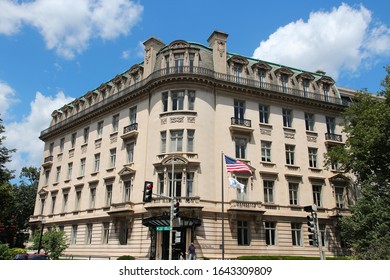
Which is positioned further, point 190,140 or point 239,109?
point 239,109

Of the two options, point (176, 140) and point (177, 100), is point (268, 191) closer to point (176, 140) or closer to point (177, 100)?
point (176, 140)

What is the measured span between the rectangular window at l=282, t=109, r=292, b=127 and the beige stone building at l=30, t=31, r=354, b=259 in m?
→ 0.14

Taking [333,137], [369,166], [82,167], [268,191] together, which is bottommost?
[268,191]

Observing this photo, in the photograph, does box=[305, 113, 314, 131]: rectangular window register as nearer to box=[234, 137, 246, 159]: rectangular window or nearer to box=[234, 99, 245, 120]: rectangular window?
box=[234, 99, 245, 120]: rectangular window

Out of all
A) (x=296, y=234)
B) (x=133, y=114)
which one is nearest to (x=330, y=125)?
(x=296, y=234)

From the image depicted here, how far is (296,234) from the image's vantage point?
1388 inches

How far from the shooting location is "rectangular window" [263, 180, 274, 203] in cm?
3522

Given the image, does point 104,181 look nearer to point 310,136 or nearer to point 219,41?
point 219,41

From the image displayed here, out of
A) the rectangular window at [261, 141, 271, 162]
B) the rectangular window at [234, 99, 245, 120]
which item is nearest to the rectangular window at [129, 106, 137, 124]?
the rectangular window at [234, 99, 245, 120]

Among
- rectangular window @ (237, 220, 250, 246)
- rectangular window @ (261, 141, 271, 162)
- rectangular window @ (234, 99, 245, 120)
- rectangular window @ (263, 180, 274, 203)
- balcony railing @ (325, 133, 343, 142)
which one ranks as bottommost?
rectangular window @ (237, 220, 250, 246)

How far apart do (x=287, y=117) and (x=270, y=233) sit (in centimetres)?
1350

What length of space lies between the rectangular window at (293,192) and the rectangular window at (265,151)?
3.65m

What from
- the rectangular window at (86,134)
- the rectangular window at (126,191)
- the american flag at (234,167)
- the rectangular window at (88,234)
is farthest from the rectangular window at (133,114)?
the american flag at (234,167)
